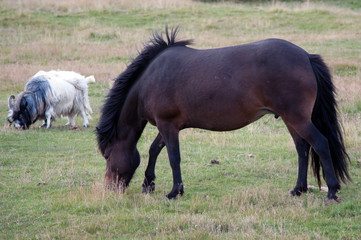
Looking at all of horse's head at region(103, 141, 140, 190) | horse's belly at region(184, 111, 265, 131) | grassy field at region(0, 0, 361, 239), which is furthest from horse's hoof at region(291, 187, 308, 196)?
horse's head at region(103, 141, 140, 190)

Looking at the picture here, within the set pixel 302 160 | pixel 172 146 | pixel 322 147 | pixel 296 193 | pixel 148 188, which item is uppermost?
pixel 322 147

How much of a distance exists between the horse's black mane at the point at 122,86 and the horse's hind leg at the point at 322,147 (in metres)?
2.13

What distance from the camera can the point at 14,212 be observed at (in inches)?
232

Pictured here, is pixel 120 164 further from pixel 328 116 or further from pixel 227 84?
pixel 328 116

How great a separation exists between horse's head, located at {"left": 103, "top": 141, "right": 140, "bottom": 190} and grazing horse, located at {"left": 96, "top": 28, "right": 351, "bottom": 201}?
14mm

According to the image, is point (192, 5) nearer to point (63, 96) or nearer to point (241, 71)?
point (63, 96)

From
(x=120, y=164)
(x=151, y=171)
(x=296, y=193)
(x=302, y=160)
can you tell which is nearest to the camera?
(x=296, y=193)

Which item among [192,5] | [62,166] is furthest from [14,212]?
[192,5]

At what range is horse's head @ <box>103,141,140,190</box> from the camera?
6.57 metres

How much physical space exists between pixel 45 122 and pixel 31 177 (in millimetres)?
4467

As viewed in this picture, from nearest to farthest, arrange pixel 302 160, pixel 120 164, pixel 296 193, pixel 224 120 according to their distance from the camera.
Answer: pixel 224 120
pixel 296 193
pixel 302 160
pixel 120 164

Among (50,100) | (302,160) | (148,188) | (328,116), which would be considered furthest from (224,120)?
(50,100)

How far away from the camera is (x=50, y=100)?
37.3 feet

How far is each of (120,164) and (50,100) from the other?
5.44 meters
